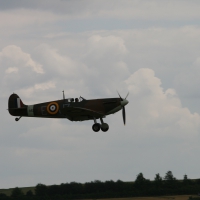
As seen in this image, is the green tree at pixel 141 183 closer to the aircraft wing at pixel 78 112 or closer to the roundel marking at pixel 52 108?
the roundel marking at pixel 52 108

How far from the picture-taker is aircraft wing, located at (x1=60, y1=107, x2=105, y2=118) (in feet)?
170

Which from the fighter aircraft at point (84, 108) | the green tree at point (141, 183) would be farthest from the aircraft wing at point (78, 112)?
the green tree at point (141, 183)

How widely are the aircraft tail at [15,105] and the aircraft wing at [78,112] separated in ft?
15.8

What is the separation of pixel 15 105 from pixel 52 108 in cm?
446

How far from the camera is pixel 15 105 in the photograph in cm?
5697

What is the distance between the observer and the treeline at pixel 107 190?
300 feet

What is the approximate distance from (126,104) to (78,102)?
3550mm

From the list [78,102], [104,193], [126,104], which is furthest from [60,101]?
[104,193]

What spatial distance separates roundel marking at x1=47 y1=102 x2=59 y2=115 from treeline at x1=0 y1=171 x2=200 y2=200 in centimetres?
3657

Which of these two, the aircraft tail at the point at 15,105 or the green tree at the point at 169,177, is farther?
the green tree at the point at 169,177

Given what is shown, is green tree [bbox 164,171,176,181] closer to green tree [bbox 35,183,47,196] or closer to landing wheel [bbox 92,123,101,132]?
green tree [bbox 35,183,47,196]

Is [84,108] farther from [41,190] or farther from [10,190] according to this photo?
[10,190]

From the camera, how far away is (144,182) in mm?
99062

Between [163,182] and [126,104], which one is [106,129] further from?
[163,182]
